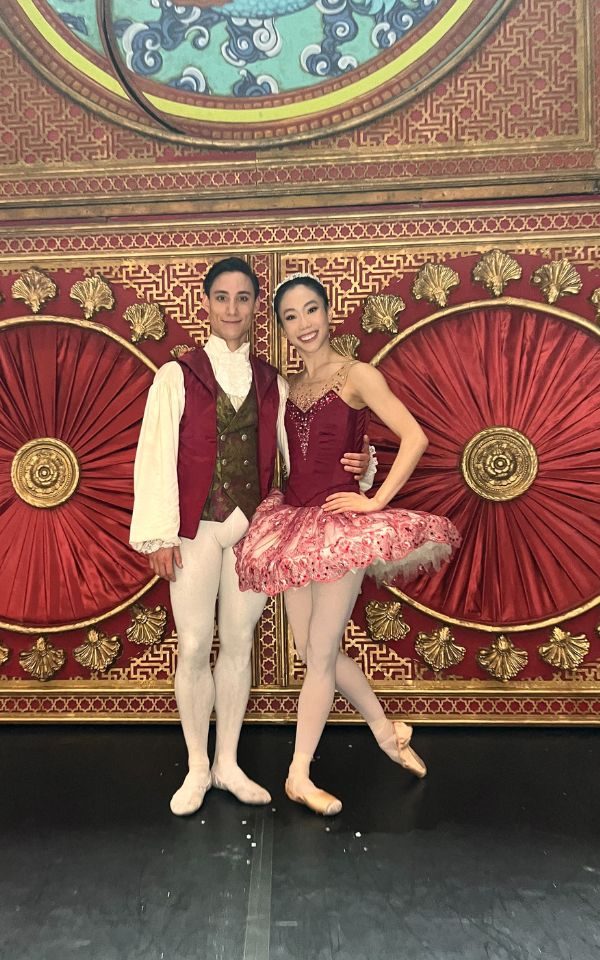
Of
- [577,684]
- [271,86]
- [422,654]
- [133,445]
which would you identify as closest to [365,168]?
[271,86]

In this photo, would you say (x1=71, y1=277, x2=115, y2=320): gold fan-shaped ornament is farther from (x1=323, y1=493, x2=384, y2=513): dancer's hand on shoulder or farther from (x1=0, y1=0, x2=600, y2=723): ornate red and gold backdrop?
(x1=323, y1=493, x2=384, y2=513): dancer's hand on shoulder

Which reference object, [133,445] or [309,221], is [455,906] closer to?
[133,445]

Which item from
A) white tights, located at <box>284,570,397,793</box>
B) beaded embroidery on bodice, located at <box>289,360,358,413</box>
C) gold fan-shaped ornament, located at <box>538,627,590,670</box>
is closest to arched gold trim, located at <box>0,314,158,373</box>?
beaded embroidery on bodice, located at <box>289,360,358,413</box>

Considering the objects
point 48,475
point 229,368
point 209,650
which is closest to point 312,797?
point 209,650

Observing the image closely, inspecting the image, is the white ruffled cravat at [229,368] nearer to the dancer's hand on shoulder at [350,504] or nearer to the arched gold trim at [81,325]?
the dancer's hand on shoulder at [350,504]

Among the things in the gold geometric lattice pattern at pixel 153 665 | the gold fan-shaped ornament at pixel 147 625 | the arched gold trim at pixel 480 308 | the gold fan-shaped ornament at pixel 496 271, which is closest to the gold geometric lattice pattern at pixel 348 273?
the arched gold trim at pixel 480 308

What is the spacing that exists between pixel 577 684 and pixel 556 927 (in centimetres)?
A: 129

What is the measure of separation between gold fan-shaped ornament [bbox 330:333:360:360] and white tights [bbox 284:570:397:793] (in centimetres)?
109

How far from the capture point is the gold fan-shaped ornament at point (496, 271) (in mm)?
2666

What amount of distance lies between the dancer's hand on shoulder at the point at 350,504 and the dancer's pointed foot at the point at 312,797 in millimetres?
936

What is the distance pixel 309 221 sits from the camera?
273cm

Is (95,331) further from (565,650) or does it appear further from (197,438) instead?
(565,650)

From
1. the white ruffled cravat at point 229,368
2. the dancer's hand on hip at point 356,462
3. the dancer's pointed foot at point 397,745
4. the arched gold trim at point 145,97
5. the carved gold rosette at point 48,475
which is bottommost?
the dancer's pointed foot at point 397,745

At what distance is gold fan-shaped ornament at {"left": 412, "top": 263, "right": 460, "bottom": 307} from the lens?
8.80 ft
